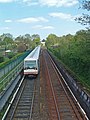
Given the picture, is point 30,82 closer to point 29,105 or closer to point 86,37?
point 86,37

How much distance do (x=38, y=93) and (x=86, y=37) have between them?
851 centimetres

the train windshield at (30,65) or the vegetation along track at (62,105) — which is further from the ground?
the train windshield at (30,65)

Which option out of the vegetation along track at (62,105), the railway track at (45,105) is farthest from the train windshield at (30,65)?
the vegetation along track at (62,105)

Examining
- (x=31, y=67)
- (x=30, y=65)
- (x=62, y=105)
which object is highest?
(x=30, y=65)

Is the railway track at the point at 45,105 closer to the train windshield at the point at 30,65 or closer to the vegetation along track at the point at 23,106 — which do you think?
the vegetation along track at the point at 23,106

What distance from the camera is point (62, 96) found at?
20906 mm

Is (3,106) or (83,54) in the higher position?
(83,54)

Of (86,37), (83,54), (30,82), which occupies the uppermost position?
(86,37)

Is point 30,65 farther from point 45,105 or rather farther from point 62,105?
point 62,105

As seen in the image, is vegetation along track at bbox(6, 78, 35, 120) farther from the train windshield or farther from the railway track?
the train windshield

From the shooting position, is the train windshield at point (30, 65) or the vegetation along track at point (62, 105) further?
the train windshield at point (30, 65)

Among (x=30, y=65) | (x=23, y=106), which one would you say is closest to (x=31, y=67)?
(x=30, y=65)

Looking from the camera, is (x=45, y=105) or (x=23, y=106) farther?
(x=45, y=105)

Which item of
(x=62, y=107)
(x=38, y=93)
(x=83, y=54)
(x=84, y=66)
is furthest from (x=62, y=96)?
(x=84, y=66)
